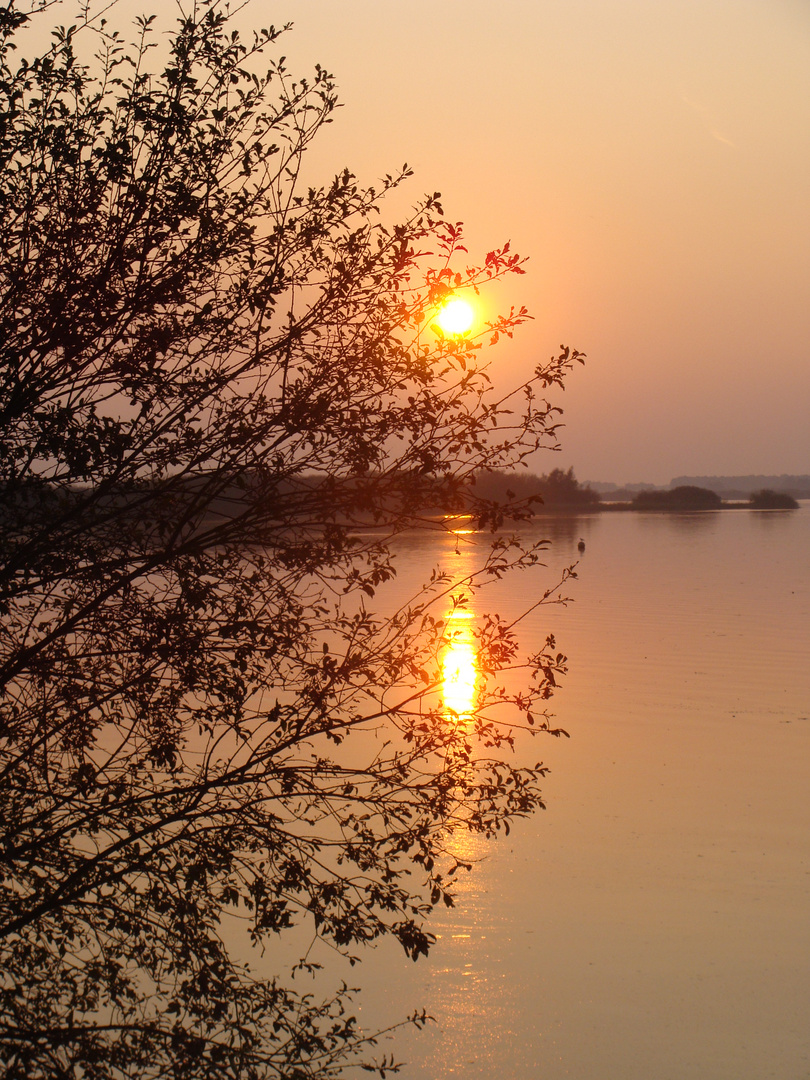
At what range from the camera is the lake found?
18.4ft

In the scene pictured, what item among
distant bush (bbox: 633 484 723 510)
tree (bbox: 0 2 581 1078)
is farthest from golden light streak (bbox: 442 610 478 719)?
distant bush (bbox: 633 484 723 510)

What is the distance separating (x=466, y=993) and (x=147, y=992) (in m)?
1.76

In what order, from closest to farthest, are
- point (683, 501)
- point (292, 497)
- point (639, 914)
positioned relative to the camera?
point (292, 497) → point (639, 914) → point (683, 501)

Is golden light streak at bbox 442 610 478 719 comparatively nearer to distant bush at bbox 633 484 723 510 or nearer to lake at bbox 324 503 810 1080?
lake at bbox 324 503 810 1080

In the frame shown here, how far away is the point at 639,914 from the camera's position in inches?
280

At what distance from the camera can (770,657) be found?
52.7 ft

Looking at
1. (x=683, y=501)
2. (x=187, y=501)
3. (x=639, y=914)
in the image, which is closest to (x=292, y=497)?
(x=187, y=501)

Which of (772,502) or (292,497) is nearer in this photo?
(292,497)

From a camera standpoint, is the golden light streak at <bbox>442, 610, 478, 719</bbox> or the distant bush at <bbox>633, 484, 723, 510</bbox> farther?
the distant bush at <bbox>633, 484, 723, 510</bbox>

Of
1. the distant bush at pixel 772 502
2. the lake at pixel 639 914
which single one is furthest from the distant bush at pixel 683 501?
the lake at pixel 639 914

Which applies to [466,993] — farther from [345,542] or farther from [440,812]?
[345,542]

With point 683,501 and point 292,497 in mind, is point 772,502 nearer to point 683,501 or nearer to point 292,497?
point 683,501

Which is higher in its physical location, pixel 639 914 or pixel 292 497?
pixel 292 497

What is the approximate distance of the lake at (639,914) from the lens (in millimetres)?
5613
